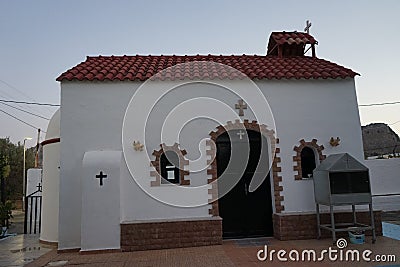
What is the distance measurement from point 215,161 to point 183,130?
1.14m

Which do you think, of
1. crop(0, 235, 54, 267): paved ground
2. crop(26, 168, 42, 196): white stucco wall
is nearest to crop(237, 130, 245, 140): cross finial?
crop(0, 235, 54, 267): paved ground

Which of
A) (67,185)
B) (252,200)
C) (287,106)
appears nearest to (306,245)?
(252,200)

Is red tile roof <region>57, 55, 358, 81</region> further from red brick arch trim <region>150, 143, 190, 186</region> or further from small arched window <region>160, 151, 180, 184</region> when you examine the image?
small arched window <region>160, 151, 180, 184</region>

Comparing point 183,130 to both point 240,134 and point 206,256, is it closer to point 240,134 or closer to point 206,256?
point 240,134

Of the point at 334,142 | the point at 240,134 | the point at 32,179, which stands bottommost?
the point at 32,179

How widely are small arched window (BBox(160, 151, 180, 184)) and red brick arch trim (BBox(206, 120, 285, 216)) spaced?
2.67 ft

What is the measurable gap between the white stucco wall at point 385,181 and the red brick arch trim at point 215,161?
7385 mm

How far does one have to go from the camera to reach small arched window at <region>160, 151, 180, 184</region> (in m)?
8.76

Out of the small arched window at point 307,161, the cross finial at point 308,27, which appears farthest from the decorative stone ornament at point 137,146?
the cross finial at point 308,27

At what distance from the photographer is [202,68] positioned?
997 centimetres

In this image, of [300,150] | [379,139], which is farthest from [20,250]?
[379,139]

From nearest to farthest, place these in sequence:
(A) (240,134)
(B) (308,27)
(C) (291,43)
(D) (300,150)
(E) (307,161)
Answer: (D) (300,150) → (A) (240,134) → (E) (307,161) → (C) (291,43) → (B) (308,27)

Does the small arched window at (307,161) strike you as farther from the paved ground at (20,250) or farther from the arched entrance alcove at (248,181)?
the paved ground at (20,250)

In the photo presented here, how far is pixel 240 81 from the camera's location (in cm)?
924
